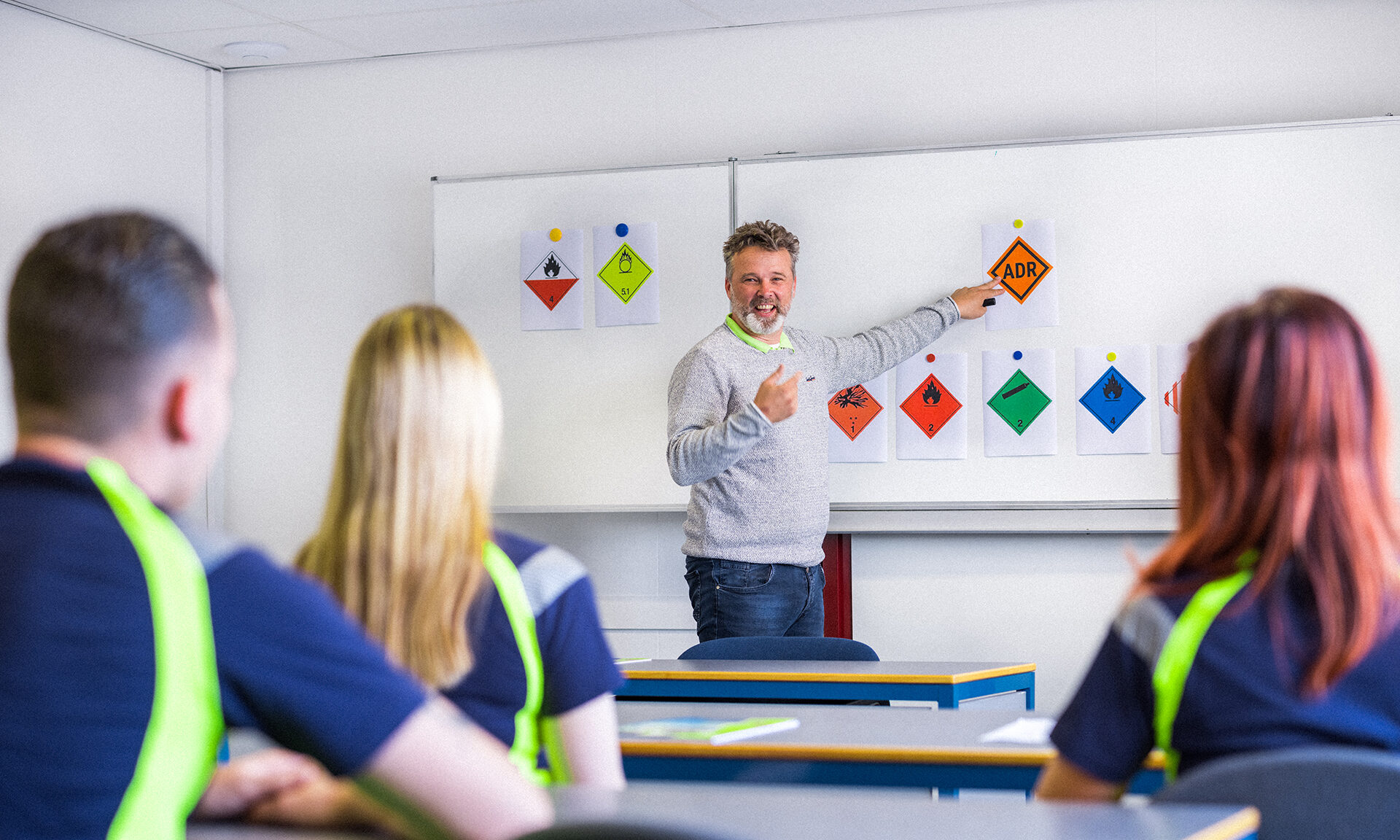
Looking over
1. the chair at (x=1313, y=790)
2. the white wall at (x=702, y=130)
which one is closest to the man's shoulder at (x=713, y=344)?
the white wall at (x=702, y=130)

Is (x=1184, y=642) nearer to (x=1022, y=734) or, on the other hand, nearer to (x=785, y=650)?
(x=1022, y=734)

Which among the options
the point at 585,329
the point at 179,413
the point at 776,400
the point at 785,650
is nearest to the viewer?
the point at 179,413

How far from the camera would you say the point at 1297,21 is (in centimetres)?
384

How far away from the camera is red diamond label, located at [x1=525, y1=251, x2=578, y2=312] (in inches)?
168

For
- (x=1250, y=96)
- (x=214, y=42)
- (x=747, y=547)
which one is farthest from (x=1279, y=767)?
(x=214, y=42)

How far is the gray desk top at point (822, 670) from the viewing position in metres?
2.62

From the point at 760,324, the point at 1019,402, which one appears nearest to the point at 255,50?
the point at 760,324

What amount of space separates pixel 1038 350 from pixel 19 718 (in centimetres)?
341

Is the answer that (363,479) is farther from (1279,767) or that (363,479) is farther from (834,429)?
(834,429)

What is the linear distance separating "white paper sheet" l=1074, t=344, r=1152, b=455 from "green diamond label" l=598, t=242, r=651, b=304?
137 cm

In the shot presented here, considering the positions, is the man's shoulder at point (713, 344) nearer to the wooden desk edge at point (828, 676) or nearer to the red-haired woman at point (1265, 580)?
the wooden desk edge at point (828, 676)

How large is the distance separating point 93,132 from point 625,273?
5.82 ft

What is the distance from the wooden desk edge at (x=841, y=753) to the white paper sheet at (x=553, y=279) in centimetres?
238

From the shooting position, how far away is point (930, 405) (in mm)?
3975
